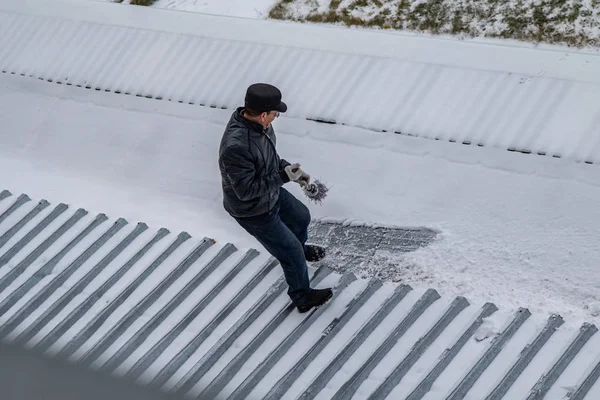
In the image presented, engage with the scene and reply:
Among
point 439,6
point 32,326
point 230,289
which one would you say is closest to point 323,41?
point 439,6

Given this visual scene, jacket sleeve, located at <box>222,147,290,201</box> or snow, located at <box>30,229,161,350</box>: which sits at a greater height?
jacket sleeve, located at <box>222,147,290,201</box>

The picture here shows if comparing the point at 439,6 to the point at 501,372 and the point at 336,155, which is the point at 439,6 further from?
the point at 501,372

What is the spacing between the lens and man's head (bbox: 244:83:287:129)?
4.02m

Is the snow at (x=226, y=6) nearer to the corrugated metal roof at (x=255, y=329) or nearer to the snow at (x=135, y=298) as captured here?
the corrugated metal roof at (x=255, y=329)

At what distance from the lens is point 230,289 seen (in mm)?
5082

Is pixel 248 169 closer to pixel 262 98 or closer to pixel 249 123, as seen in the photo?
pixel 249 123

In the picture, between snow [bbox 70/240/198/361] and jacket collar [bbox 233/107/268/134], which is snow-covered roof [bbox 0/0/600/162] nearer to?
snow [bbox 70/240/198/361]

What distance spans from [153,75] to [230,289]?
298 cm

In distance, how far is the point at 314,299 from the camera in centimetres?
479

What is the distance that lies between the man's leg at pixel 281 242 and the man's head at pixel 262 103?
1.84 feet

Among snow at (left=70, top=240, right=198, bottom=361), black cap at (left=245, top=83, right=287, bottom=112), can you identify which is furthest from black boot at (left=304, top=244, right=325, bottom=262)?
black cap at (left=245, top=83, right=287, bottom=112)

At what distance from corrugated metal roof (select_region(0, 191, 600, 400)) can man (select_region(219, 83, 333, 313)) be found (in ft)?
1.08

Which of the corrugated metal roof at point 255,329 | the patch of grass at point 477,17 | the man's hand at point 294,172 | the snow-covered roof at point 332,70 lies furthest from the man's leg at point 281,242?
the patch of grass at point 477,17

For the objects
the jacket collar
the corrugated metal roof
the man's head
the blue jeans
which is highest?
the man's head
